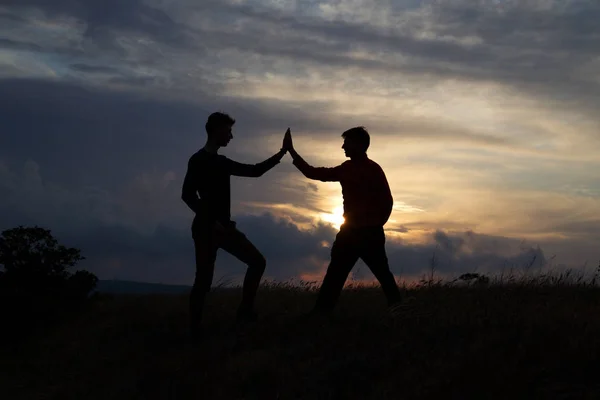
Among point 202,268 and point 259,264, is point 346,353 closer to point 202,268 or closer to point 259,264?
point 259,264

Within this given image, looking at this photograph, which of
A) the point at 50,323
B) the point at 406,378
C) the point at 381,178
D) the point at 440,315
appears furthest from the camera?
the point at 50,323

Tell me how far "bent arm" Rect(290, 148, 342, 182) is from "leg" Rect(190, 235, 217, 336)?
180cm

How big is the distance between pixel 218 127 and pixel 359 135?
2066 millimetres

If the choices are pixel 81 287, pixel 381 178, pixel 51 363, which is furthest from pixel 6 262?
pixel 381 178

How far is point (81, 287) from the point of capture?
53.1 ft

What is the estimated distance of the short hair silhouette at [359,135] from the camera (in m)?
10.2

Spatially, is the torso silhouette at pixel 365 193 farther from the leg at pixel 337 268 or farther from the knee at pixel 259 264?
the knee at pixel 259 264

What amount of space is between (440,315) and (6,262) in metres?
11.6

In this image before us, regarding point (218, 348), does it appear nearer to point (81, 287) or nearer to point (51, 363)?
point (51, 363)

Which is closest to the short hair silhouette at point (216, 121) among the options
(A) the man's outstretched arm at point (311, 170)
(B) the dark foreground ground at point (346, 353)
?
(A) the man's outstretched arm at point (311, 170)

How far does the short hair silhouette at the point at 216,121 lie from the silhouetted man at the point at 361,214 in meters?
1.71

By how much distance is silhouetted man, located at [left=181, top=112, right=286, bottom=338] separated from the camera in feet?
33.5

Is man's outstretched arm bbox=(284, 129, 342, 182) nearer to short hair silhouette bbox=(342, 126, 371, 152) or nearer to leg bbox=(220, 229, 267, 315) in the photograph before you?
short hair silhouette bbox=(342, 126, 371, 152)

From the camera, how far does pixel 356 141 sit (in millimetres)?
10203
